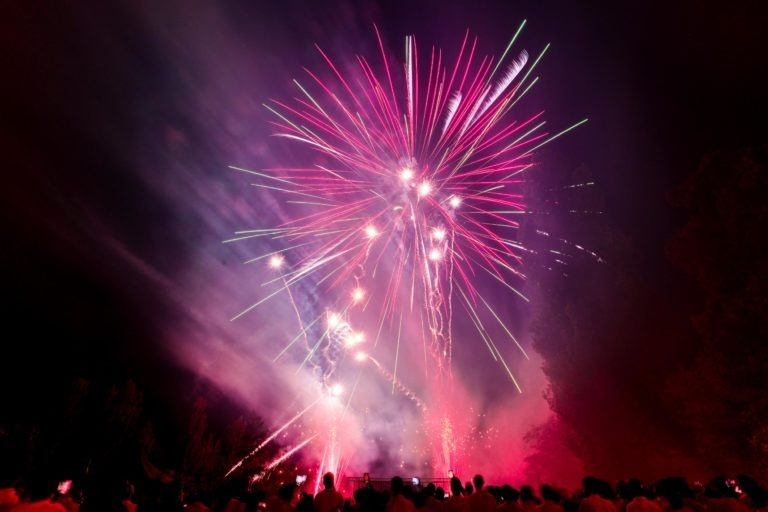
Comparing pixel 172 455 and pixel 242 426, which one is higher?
pixel 242 426

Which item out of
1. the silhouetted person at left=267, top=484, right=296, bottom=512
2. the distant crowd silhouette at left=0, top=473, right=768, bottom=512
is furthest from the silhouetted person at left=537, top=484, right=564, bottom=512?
the silhouetted person at left=267, top=484, right=296, bottom=512

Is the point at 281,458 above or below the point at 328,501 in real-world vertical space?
above

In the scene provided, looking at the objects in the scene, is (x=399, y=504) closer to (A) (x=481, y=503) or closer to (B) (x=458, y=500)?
(B) (x=458, y=500)

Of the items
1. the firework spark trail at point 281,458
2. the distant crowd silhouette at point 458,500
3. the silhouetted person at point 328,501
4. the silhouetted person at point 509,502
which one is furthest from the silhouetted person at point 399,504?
the firework spark trail at point 281,458

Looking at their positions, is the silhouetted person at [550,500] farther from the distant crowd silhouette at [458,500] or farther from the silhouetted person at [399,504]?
the silhouetted person at [399,504]

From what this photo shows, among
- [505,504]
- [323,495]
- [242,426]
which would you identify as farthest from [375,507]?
[242,426]

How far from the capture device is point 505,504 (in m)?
6.74

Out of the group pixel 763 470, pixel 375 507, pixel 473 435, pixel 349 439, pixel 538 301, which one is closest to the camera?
pixel 375 507

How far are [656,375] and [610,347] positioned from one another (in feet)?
7.55

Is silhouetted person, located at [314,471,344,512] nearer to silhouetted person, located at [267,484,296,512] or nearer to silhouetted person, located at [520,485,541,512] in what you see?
silhouetted person, located at [267,484,296,512]

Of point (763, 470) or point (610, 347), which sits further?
point (610, 347)

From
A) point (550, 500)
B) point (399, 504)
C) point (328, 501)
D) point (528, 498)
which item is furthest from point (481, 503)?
point (328, 501)

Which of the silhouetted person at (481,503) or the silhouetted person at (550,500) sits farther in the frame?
the silhouetted person at (481,503)

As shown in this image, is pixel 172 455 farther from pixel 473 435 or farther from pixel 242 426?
pixel 473 435
